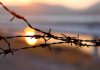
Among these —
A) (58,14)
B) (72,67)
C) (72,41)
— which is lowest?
(72,67)

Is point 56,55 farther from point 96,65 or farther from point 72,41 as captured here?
point 72,41

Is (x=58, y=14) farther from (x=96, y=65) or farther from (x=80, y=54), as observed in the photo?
(x=96, y=65)

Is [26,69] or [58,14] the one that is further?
[58,14]

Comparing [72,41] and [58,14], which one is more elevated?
[58,14]

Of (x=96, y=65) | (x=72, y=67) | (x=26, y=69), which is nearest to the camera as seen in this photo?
(x=96, y=65)

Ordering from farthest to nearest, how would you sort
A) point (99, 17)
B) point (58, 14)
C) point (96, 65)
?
point (58, 14)
point (99, 17)
point (96, 65)

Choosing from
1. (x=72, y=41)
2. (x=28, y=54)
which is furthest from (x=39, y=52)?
(x=72, y=41)

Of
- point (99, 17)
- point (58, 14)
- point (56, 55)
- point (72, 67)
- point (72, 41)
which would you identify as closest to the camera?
point (72, 41)

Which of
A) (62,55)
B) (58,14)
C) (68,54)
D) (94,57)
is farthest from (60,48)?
(58,14)

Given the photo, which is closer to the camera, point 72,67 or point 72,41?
point 72,41
